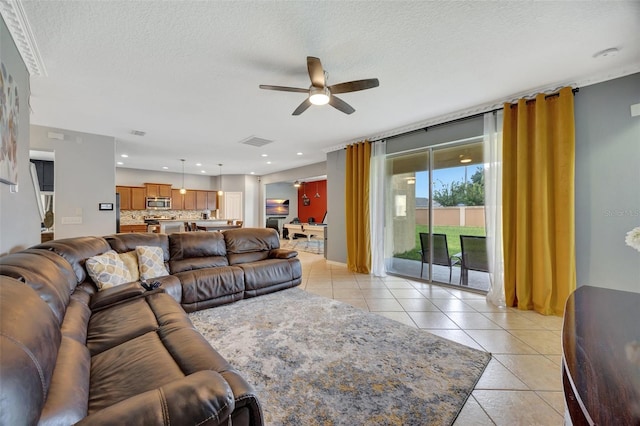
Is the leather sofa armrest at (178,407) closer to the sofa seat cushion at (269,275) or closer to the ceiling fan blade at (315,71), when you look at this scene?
the ceiling fan blade at (315,71)

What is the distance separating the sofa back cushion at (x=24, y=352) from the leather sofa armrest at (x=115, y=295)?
3.40 ft

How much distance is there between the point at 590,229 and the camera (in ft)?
8.86

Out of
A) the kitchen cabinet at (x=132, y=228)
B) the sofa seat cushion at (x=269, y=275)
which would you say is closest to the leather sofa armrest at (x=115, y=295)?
the sofa seat cushion at (x=269, y=275)

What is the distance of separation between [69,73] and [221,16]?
1.91m

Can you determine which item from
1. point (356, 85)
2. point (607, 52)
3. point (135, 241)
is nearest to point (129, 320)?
point (135, 241)

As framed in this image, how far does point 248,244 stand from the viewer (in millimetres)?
4023

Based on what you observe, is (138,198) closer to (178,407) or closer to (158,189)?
(158,189)

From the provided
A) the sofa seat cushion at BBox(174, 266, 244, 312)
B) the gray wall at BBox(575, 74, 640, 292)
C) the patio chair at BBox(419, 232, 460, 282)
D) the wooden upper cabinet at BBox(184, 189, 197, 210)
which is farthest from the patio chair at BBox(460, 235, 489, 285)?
the wooden upper cabinet at BBox(184, 189, 197, 210)

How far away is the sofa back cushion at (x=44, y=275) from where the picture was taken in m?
1.42

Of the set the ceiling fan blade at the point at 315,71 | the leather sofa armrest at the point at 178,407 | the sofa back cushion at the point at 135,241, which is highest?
the ceiling fan blade at the point at 315,71

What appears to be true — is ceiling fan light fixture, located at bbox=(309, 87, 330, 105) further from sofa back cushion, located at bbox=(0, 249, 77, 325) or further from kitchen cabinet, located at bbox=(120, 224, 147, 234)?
kitchen cabinet, located at bbox=(120, 224, 147, 234)

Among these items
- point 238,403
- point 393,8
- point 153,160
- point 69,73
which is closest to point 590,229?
point 393,8

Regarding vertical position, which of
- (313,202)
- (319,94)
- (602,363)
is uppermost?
(319,94)

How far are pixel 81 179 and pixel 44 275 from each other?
3.72 metres
